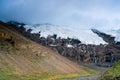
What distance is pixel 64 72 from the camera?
571 feet

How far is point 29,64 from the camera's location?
157 meters

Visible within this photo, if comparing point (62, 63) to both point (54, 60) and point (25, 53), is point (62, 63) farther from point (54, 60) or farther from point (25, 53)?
point (25, 53)

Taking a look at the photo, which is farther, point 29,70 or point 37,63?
point 37,63

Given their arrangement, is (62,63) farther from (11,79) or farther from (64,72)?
(11,79)

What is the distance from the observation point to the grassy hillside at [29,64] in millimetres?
135750

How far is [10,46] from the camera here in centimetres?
16338

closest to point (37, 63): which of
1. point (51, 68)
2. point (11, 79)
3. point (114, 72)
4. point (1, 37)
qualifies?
point (51, 68)

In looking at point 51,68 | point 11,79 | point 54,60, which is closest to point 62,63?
point 54,60

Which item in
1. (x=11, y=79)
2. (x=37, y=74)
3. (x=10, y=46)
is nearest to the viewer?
(x=11, y=79)

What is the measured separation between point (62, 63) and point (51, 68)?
22376 mm

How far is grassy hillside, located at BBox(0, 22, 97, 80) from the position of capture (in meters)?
136

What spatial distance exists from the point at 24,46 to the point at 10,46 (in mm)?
15849

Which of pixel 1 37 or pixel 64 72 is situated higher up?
pixel 1 37

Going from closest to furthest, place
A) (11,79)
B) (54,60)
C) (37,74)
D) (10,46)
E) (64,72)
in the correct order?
1. (11,79)
2. (37,74)
3. (10,46)
4. (64,72)
5. (54,60)
